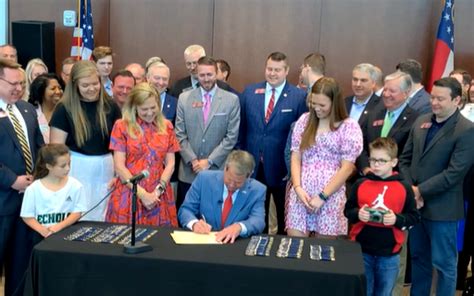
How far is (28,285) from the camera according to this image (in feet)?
9.10

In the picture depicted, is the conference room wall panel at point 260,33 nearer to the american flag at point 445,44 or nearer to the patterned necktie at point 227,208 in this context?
the american flag at point 445,44

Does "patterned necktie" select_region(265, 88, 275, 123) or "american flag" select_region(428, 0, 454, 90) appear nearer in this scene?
"patterned necktie" select_region(265, 88, 275, 123)

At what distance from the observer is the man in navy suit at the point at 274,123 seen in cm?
434

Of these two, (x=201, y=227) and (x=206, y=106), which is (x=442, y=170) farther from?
(x=206, y=106)

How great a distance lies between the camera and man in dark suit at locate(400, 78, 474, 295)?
3.55 m

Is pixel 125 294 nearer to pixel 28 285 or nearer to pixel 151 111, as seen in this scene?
pixel 28 285

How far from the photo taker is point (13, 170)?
344cm

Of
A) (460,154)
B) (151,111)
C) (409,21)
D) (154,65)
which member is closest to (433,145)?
(460,154)

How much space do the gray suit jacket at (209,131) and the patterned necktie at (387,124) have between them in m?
1.08

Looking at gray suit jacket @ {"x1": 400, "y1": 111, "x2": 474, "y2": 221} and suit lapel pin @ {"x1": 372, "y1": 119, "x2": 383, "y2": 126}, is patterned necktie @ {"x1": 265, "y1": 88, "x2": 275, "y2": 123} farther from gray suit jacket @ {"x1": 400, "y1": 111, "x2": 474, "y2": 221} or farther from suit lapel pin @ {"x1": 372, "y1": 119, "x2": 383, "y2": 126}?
gray suit jacket @ {"x1": 400, "y1": 111, "x2": 474, "y2": 221}

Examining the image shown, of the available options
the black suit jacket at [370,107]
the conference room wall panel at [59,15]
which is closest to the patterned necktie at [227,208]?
the black suit jacket at [370,107]

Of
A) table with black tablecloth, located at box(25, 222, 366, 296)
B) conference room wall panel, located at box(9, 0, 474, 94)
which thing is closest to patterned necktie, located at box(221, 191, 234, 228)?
table with black tablecloth, located at box(25, 222, 366, 296)

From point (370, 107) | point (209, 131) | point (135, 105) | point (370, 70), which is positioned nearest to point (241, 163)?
point (135, 105)

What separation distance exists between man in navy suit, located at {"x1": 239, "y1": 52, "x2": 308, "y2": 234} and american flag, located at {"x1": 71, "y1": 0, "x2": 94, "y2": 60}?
3465 mm
